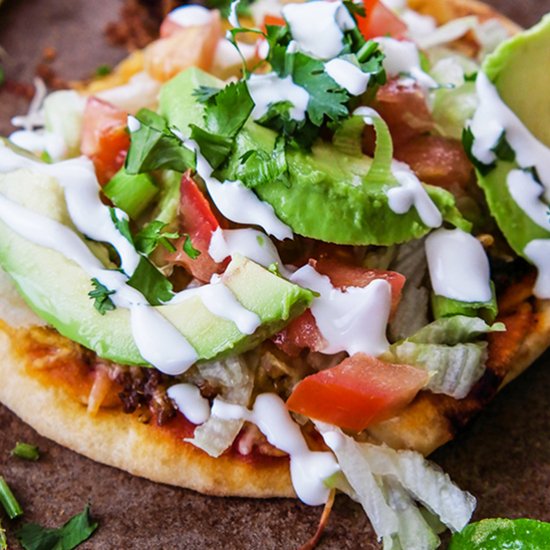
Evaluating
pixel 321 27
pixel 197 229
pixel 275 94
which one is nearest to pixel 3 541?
pixel 197 229

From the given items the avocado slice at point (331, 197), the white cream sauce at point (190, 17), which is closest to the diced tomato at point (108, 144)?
the avocado slice at point (331, 197)

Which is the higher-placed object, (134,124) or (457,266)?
(134,124)

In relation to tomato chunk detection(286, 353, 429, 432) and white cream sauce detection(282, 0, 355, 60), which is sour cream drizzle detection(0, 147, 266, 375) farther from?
white cream sauce detection(282, 0, 355, 60)

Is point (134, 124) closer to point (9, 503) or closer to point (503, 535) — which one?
point (9, 503)

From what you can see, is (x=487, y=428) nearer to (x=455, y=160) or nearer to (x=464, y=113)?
(x=455, y=160)

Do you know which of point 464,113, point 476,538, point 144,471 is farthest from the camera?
point 464,113

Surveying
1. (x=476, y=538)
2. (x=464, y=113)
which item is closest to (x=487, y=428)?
(x=476, y=538)
